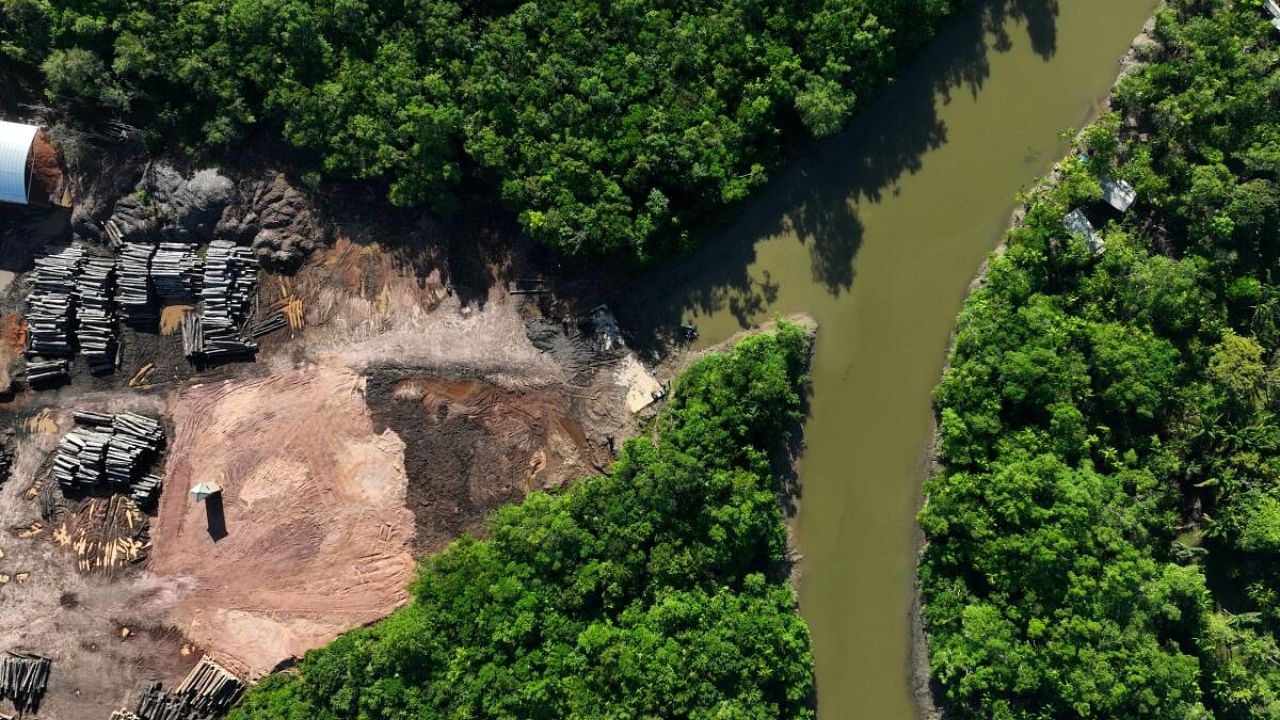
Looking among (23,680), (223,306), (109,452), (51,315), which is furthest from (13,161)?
(23,680)

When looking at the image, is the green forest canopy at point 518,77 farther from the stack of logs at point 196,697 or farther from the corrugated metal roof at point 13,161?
A: the stack of logs at point 196,697

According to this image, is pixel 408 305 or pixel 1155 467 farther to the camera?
pixel 408 305

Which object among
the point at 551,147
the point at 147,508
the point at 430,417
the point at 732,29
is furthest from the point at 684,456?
the point at 147,508

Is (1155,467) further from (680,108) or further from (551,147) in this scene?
(551,147)

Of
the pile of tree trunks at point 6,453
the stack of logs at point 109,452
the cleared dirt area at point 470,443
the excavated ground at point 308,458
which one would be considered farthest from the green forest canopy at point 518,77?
the pile of tree trunks at point 6,453

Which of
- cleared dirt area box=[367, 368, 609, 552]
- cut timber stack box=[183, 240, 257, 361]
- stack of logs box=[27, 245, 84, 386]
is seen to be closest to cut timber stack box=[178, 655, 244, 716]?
cleared dirt area box=[367, 368, 609, 552]

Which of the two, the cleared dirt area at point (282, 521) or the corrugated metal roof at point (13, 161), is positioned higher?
the corrugated metal roof at point (13, 161)
